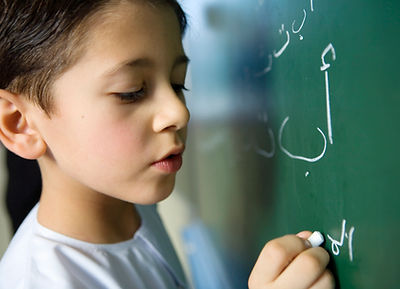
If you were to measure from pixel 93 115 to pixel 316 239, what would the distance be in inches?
12.6

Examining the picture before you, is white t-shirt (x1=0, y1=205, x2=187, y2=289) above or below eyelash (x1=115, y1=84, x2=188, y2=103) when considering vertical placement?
below

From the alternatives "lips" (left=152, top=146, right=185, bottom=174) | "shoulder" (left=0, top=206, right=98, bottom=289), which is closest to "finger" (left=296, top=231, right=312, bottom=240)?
"lips" (left=152, top=146, right=185, bottom=174)

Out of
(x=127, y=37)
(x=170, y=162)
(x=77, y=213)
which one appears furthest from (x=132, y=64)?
(x=77, y=213)

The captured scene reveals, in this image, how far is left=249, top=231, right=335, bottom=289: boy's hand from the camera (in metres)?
0.41

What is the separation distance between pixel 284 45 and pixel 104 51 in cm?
25

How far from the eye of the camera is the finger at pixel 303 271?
41 cm

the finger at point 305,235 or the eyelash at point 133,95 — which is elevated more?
the eyelash at point 133,95

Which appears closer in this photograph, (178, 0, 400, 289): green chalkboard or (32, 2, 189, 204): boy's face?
(178, 0, 400, 289): green chalkboard

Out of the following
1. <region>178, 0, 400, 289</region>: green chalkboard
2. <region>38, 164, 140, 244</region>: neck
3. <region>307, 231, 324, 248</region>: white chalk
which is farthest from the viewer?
<region>38, 164, 140, 244</region>: neck

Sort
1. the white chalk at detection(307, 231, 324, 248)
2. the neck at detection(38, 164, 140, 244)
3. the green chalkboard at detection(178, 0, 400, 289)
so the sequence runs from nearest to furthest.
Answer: the green chalkboard at detection(178, 0, 400, 289) → the white chalk at detection(307, 231, 324, 248) → the neck at detection(38, 164, 140, 244)

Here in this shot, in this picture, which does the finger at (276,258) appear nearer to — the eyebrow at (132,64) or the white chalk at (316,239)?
the white chalk at (316,239)

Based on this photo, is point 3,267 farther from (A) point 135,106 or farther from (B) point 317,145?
(B) point 317,145

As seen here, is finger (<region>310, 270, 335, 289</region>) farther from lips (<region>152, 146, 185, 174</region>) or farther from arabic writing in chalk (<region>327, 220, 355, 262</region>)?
lips (<region>152, 146, 185, 174</region>)

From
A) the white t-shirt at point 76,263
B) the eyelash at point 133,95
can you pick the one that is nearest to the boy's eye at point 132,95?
the eyelash at point 133,95
